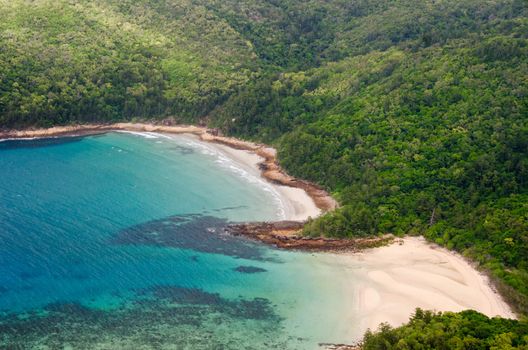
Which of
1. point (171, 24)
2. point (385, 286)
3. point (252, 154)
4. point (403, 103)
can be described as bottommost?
point (385, 286)

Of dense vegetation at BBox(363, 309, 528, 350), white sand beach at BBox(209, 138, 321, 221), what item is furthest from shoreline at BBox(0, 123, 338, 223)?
dense vegetation at BBox(363, 309, 528, 350)

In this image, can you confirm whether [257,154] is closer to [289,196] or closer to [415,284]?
[289,196]

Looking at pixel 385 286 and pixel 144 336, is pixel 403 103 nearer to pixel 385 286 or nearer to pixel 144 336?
pixel 385 286

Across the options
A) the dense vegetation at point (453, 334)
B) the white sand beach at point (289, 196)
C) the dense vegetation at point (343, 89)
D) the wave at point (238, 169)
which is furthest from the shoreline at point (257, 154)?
the dense vegetation at point (453, 334)

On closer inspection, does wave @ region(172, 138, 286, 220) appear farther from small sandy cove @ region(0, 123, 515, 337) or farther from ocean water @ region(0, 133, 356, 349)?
small sandy cove @ region(0, 123, 515, 337)

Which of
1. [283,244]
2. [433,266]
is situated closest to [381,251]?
[433,266]

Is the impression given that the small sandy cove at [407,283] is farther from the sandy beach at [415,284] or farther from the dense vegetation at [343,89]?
the dense vegetation at [343,89]

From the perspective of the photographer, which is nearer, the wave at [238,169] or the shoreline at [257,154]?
the shoreline at [257,154]
